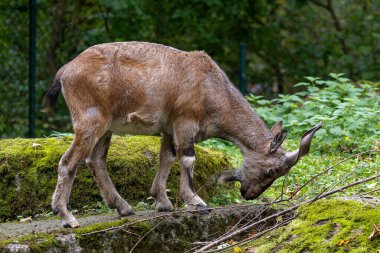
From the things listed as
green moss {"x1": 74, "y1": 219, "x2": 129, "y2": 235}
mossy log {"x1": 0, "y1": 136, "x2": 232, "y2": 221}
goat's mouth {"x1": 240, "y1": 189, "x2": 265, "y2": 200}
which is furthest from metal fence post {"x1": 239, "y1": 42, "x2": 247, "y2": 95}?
green moss {"x1": 74, "y1": 219, "x2": 129, "y2": 235}

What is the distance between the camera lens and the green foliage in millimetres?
11328

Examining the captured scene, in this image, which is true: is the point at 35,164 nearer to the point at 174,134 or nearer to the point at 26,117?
the point at 174,134

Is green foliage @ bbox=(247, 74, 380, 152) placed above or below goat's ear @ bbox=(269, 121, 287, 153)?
below

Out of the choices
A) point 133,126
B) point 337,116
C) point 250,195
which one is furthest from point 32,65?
point 250,195

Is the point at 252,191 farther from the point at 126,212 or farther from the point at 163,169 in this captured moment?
the point at 126,212

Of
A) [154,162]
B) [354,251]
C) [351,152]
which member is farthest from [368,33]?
[354,251]

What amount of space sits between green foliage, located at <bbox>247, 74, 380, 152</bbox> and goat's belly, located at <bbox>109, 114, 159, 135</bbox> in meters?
3.58

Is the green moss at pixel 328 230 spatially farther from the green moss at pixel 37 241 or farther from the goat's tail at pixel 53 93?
the goat's tail at pixel 53 93

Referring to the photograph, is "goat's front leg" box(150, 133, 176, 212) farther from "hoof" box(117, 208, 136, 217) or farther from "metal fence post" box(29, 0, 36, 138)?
"metal fence post" box(29, 0, 36, 138)

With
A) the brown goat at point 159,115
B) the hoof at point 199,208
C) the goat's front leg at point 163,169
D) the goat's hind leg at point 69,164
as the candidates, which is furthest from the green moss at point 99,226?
the goat's front leg at point 163,169

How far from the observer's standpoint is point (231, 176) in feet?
28.9

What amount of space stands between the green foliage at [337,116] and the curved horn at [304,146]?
2420 millimetres

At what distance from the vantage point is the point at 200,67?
8508 millimetres

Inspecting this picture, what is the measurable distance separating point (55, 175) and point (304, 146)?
2.77 metres
